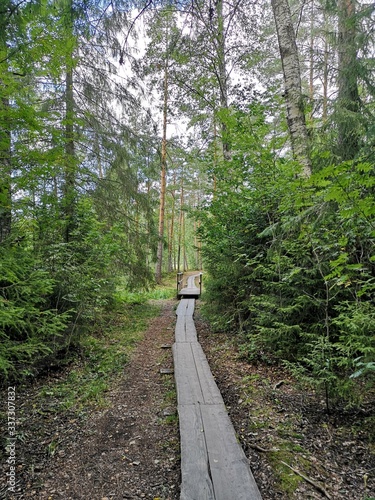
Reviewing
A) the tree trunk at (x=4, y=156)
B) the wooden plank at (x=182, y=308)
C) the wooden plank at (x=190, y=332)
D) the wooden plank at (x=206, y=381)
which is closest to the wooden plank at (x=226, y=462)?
the wooden plank at (x=206, y=381)

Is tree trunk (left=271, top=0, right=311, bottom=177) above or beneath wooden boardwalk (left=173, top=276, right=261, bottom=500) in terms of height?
above

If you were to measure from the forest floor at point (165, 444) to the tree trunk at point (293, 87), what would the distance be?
3324 mm

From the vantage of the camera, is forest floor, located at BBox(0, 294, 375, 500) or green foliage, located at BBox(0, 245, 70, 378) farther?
green foliage, located at BBox(0, 245, 70, 378)

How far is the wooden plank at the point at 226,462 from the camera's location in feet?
6.01

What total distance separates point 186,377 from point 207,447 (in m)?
1.47

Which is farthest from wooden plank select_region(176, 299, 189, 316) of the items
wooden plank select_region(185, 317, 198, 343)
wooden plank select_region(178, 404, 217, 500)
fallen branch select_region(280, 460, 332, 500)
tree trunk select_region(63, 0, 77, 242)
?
fallen branch select_region(280, 460, 332, 500)

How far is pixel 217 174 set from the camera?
6.77 meters

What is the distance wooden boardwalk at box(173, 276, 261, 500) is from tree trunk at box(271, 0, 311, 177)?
3546 mm

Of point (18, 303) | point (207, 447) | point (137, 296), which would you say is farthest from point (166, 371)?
point (137, 296)

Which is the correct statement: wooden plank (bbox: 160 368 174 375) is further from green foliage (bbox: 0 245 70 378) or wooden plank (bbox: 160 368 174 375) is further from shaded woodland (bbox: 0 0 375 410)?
green foliage (bbox: 0 245 70 378)

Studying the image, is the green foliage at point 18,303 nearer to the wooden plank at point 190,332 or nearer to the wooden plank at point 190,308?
the wooden plank at point 190,332

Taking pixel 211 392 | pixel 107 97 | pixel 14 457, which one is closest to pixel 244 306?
pixel 211 392

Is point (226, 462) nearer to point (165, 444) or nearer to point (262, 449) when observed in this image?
point (262, 449)

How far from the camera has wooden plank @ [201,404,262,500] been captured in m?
1.83
